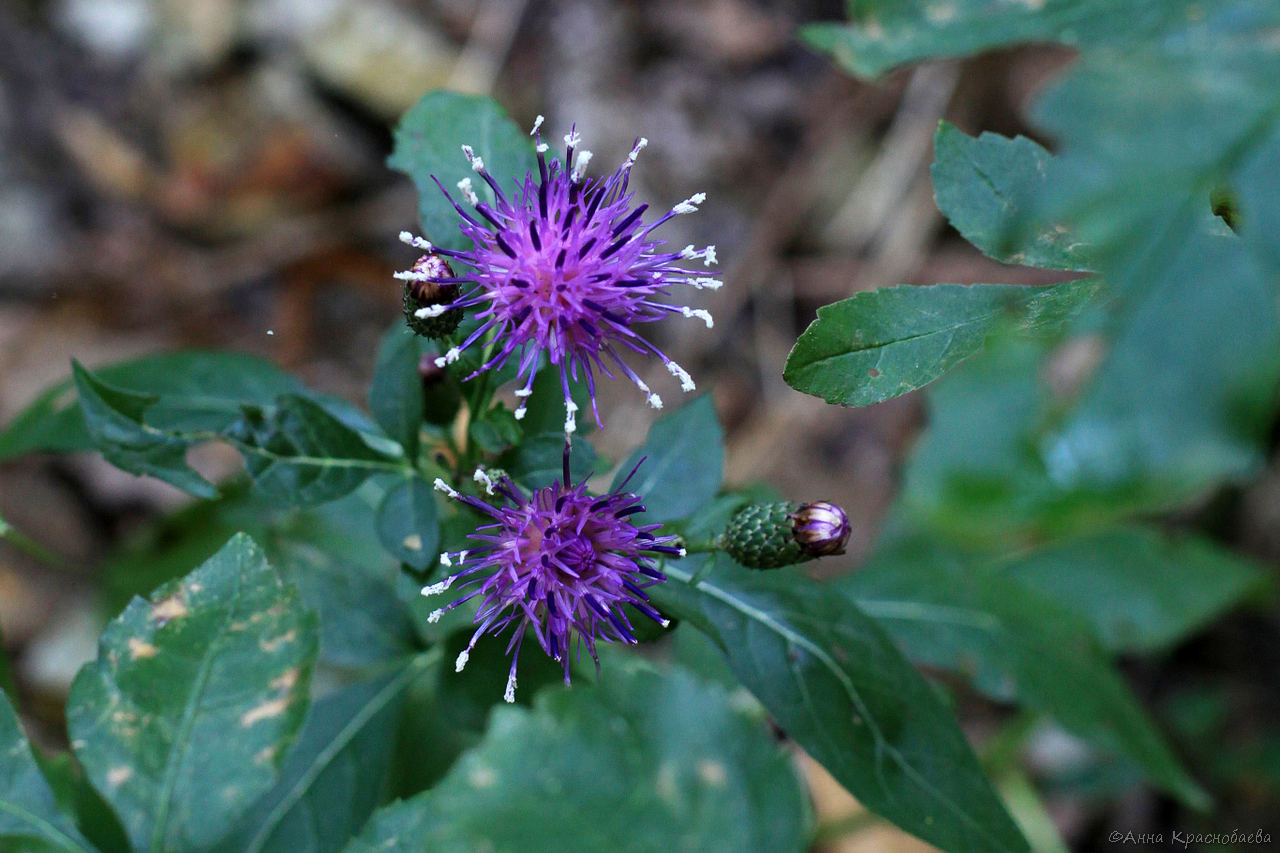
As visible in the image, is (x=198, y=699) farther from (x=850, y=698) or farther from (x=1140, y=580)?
(x=1140, y=580)

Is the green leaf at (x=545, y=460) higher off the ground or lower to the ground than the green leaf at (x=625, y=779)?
higher

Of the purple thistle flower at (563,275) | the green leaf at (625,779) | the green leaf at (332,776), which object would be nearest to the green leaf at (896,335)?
the purple thistle flower at (563,275)

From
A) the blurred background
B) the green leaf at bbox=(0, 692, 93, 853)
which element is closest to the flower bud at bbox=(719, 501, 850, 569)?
the green leaf at bbox=(0, 692, 93, 853)

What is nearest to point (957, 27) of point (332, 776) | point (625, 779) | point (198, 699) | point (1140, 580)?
point (625, 779)

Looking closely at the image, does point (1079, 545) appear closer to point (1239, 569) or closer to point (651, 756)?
point (1239, 569)

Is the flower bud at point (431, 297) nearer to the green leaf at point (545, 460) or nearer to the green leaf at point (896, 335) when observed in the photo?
the green leaf at point (545, 460)

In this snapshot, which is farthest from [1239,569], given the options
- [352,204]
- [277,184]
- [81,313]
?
[81,313]
